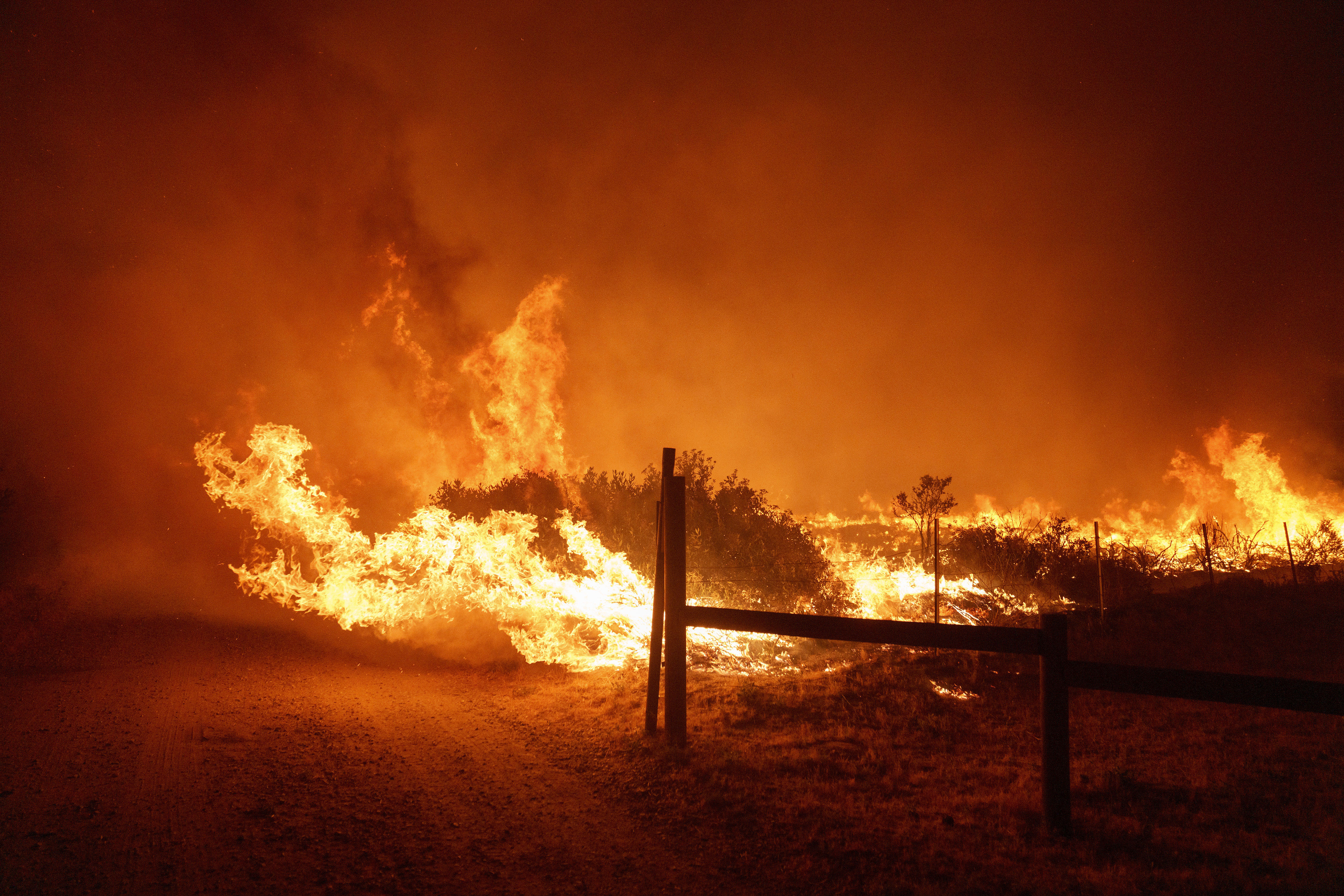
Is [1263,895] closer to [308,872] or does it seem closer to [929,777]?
[929,777]

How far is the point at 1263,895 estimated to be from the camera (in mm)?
4367

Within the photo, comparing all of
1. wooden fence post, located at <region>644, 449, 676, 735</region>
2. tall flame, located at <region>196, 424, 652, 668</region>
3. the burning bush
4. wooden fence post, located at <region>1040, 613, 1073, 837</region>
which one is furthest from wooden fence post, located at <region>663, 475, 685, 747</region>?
the burning bush

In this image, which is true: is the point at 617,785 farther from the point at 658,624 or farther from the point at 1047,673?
the point at 1047,673

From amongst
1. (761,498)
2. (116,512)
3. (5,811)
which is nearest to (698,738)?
(5,811)

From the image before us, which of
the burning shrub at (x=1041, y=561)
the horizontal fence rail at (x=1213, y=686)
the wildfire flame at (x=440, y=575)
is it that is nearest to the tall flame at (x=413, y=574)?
the wildfire flame at (x=440, y=575)

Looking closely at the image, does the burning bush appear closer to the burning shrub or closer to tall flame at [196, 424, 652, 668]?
tall flame at [196, 424, 652, 668]

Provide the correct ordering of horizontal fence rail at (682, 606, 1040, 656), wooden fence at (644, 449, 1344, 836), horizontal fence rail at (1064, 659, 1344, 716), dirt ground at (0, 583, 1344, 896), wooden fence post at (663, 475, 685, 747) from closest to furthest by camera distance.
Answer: horizontal fence rail at (1064, 659, 1344, 716), wooden fence at (644, 449, 1344, 836), dirt ground at (0, 583, 1344, 896), horizontal fence rail at (682, 606, 1040, 656), wooden fence post at (663, 475, 685, 747)

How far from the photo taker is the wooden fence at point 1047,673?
15.2 ft

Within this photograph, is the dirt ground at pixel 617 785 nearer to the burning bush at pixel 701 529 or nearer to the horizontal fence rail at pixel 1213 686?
the horizontal fence rail at pixel 1213 686

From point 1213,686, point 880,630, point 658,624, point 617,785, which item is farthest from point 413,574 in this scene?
point 1213,686

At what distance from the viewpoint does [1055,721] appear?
5348 mm

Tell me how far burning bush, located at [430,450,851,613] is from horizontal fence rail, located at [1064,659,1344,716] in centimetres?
1234

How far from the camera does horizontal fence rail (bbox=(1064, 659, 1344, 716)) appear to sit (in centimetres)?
440

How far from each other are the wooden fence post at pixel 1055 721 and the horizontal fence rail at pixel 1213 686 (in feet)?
0.37
